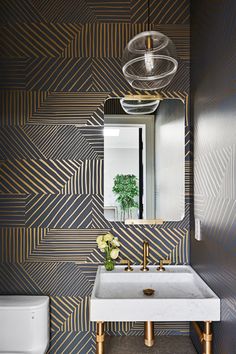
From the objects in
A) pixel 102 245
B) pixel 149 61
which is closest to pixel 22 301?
pixel 102 245

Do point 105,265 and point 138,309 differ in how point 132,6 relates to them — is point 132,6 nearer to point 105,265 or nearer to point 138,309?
point 105,265

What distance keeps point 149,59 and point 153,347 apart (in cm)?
169

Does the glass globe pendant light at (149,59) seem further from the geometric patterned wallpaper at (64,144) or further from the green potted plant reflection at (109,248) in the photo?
the green potted plant reflection at (109,248)

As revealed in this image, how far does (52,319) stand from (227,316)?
1199 millimetres

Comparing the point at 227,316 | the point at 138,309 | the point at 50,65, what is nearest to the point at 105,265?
the point at 138,309

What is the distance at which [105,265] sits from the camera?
1.97 m

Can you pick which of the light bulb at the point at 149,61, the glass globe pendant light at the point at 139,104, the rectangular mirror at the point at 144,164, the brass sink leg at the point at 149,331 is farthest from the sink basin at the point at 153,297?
the light bulb at the point at 149,61

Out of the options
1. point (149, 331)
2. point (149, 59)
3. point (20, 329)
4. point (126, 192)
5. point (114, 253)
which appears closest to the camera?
point (149, 59)

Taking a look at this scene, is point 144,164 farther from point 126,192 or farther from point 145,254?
point 145,254

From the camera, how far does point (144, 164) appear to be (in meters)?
2.10

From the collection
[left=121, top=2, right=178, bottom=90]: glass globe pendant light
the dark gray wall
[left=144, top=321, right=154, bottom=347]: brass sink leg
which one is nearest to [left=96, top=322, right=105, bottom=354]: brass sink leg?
[left=144, top=321, right=154, bottom=347]: brass sink leg

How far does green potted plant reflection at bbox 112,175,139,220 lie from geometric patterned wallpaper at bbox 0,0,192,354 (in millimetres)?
102

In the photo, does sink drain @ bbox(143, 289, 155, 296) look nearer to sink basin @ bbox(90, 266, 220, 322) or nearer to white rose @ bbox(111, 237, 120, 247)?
sink basin @ bbox(90, 266, 220, 322)

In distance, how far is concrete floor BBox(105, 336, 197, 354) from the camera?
187 cm
